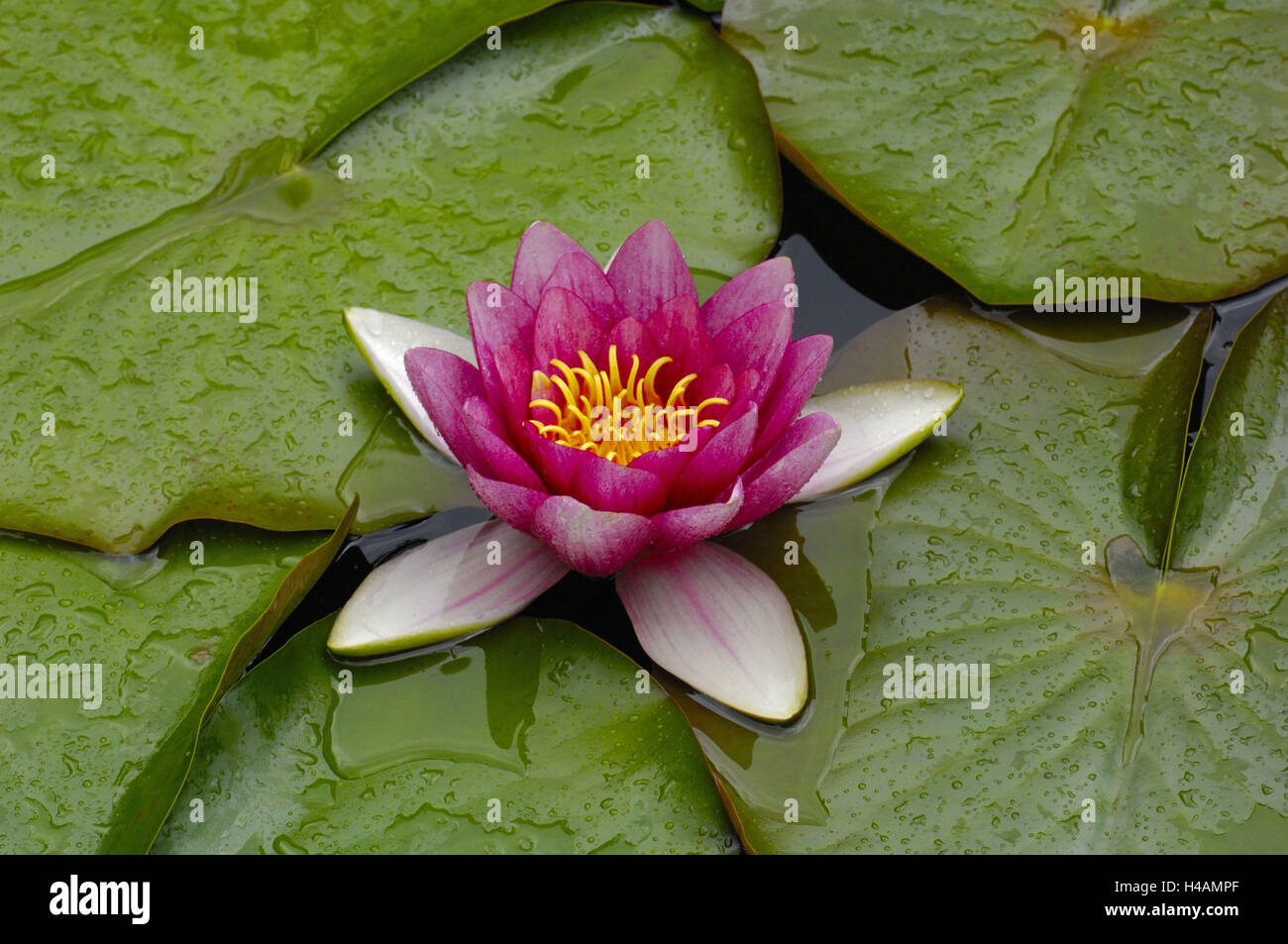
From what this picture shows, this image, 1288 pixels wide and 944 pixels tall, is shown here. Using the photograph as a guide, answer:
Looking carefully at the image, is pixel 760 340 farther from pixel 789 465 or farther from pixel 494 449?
pixel 494 449

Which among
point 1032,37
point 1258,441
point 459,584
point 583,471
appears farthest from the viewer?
point 1032,37

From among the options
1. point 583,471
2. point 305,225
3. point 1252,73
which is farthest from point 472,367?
point 1252,73

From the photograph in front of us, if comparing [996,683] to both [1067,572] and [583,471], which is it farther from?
[583,471]

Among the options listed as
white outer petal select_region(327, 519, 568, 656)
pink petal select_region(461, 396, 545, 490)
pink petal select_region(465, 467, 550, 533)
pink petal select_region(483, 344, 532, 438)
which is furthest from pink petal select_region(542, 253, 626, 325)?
white outer petal select_region(327, 519, 568, 656)

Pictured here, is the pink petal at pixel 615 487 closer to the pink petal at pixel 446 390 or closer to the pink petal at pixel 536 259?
the pink petal at pixel 446 390

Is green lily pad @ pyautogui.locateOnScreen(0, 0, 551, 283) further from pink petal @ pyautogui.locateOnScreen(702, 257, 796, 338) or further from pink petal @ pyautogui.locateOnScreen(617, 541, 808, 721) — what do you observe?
pink petal @ pyautogui.locateOnScreen(617, 541, 808, 721)

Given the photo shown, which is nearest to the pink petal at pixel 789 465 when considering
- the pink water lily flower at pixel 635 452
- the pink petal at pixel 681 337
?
the pink water lily flower at pixel 635 452
